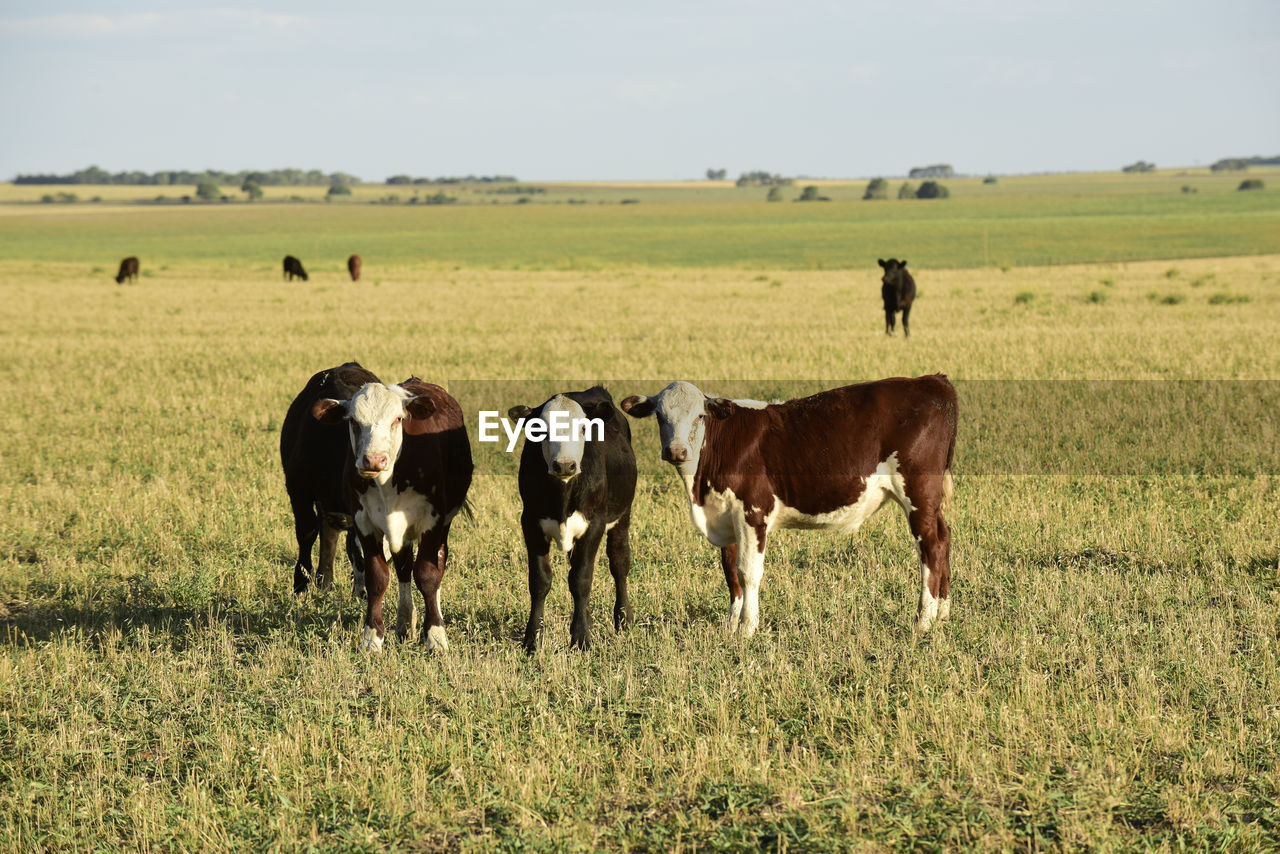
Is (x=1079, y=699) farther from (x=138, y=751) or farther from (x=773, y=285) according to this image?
(x=773, y=285)

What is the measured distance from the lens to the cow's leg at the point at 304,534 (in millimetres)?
8789

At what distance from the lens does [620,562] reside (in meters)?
7.77

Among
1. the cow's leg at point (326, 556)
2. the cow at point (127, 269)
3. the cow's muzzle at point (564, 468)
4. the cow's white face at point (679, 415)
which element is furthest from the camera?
the cow at point (127, 269)

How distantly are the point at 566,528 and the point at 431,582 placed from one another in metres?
0.97

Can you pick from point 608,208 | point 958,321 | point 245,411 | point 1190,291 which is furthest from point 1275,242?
point 608,208

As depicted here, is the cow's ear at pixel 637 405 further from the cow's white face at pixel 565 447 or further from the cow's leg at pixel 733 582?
the cow's leg at pixel 733 582

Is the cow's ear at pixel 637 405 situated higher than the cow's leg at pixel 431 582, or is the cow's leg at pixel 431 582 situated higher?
the cow's ear at pixel 637 405

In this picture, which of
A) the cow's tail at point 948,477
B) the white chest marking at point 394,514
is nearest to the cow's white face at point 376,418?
the white chest marking at point 394,514

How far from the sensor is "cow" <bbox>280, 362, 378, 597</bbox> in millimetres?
8328

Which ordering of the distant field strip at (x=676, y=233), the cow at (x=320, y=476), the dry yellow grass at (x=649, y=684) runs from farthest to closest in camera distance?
the distant field strip at (x=676, y=233), the cow at (x=320, y=476), the dry yellow grass at (x=649, y=684)

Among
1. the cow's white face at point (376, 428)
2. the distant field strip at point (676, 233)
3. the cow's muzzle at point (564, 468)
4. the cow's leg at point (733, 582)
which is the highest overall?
the distant field strip at point (676, 233)

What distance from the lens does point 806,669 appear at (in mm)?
6766

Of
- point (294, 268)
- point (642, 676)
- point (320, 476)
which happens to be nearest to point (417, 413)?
point (320, 476)

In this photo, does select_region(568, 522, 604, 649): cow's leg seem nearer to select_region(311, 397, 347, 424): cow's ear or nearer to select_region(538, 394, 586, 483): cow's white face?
select_region(538, 394, 586, 483): cow's white face
